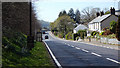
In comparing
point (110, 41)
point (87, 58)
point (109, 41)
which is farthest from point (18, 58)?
point (109, 41)

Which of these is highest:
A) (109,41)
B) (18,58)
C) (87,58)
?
(18,58)

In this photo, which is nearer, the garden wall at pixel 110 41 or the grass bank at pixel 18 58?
the grass bank at pixel 18 58

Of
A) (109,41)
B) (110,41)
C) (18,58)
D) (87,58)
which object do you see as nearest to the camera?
(18,58)

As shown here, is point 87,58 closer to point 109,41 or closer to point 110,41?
point 110,41

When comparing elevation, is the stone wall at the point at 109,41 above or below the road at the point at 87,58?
above

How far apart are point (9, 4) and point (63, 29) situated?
88.6 meters

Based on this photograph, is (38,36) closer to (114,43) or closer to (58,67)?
(114,43)

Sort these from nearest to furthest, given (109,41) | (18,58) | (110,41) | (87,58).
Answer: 1. (18,58)
2. (87,58)
3. (110,41)
4. (109,41)

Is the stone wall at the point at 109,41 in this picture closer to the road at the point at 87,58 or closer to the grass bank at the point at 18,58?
the road at the point at 87,58

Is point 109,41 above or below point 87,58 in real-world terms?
above

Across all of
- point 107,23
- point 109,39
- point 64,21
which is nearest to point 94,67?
point 109,39

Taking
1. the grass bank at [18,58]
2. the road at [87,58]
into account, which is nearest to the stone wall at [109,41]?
the road at [87,58]

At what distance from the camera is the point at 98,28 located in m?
67.6

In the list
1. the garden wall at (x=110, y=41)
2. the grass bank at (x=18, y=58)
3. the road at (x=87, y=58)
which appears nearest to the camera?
the grass bank at (x=18, y=58)
